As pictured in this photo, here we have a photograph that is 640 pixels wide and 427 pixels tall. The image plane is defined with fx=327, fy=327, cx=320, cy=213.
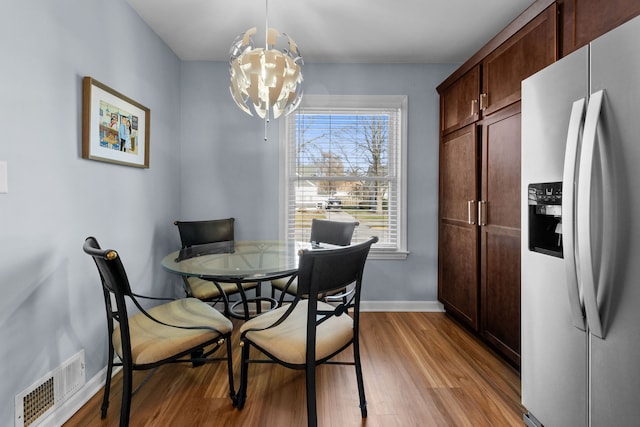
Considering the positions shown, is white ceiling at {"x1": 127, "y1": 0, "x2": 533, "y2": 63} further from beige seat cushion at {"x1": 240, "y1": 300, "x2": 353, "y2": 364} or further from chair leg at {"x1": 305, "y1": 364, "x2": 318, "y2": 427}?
chair leg at {"x1": 305, "y1": 364, "x2": 318, "y2": 427}

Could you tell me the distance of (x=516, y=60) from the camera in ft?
6.79

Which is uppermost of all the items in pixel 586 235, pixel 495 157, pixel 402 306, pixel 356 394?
pixel 495 157

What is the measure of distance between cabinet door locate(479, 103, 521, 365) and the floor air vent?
8.47ft

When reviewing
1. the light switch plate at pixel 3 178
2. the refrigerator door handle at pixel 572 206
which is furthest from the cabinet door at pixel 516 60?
the light switch plate at pixel 3 178

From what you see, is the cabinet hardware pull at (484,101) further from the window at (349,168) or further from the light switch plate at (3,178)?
the light switch plate at (3,178)

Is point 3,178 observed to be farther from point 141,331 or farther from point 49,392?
point 49,392

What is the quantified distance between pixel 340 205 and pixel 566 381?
2.28m

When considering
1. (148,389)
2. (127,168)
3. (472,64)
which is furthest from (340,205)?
(148,389)

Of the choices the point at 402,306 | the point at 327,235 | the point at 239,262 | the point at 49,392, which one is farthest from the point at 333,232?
the point at 49,392

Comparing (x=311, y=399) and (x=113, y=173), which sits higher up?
(x=113, y=173)

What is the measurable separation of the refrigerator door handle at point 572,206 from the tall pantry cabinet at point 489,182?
0.79 metres

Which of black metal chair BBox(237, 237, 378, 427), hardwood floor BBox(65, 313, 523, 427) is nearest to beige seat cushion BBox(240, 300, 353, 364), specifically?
black metal chair BBox(237, 237, 378, 427)

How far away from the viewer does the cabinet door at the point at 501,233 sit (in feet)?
6.87

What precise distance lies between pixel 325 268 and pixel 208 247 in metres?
1.34
